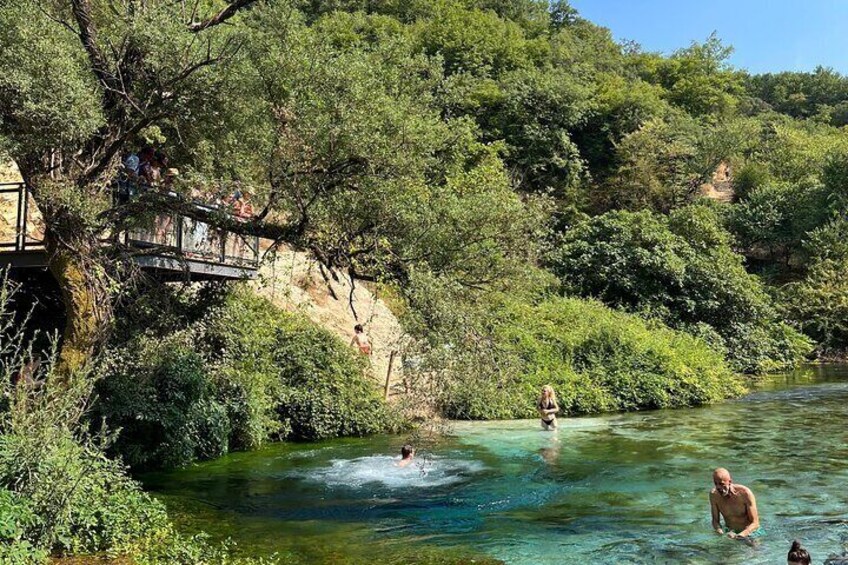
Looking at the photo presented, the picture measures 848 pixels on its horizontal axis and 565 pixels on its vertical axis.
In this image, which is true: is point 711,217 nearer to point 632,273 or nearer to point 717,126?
point 632,273

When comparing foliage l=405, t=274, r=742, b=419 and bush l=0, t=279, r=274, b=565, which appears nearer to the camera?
bush l=0, t=279, r=274, b=565

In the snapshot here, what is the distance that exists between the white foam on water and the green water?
4 cm

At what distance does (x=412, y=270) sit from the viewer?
12.4 meters

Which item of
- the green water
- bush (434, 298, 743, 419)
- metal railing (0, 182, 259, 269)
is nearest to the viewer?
the green water

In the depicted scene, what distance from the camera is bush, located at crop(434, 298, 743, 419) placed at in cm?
2319

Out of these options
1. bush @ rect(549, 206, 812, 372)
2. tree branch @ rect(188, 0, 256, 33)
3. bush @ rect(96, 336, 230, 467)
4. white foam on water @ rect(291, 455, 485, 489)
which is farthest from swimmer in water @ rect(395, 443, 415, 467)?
bush @ rect(549, 206, 812, 372)

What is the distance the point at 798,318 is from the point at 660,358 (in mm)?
17791

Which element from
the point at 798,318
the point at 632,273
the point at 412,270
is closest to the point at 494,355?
the point at 412,270

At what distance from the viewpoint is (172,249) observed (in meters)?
14.1

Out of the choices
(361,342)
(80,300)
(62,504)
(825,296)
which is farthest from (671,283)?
(62,504)

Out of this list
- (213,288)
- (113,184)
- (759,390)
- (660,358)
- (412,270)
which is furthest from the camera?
(759,390)

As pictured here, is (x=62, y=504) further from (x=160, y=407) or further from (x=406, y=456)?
(x=406, y=456)

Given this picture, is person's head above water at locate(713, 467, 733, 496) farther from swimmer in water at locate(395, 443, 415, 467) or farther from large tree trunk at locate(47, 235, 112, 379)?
large tree trunk at locate(47, 235, 112, 379)

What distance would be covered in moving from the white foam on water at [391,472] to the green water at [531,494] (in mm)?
40
